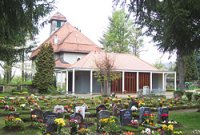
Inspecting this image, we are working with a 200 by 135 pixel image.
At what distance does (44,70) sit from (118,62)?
391 inches

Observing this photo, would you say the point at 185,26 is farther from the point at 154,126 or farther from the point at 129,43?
the point at 129,43

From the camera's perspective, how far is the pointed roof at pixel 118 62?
125 ft

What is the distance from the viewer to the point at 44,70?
3622 cm

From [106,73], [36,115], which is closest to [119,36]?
[106,73]

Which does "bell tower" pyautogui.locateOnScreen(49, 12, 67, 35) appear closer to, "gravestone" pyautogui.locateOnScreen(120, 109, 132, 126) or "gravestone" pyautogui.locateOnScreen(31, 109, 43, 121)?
"gravestone" pyautogui.locateOnScreen(31, 109, 43, 121)

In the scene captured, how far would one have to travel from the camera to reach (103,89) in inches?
1373

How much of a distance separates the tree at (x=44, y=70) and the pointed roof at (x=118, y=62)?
3.09m

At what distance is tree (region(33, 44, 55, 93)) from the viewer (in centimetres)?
3600

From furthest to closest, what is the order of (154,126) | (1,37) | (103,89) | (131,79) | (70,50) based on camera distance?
(70,50)
(131,79)
(103,89)
(154,126)
(1,37)

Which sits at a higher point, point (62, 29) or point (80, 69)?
point (62, 29)

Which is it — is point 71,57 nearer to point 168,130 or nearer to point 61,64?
point 61,64

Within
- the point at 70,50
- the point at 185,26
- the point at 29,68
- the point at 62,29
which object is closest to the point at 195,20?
the point at 185,26

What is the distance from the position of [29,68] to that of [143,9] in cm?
5148

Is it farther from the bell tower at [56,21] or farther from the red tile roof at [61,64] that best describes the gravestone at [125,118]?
the bell tower at [56,21]
